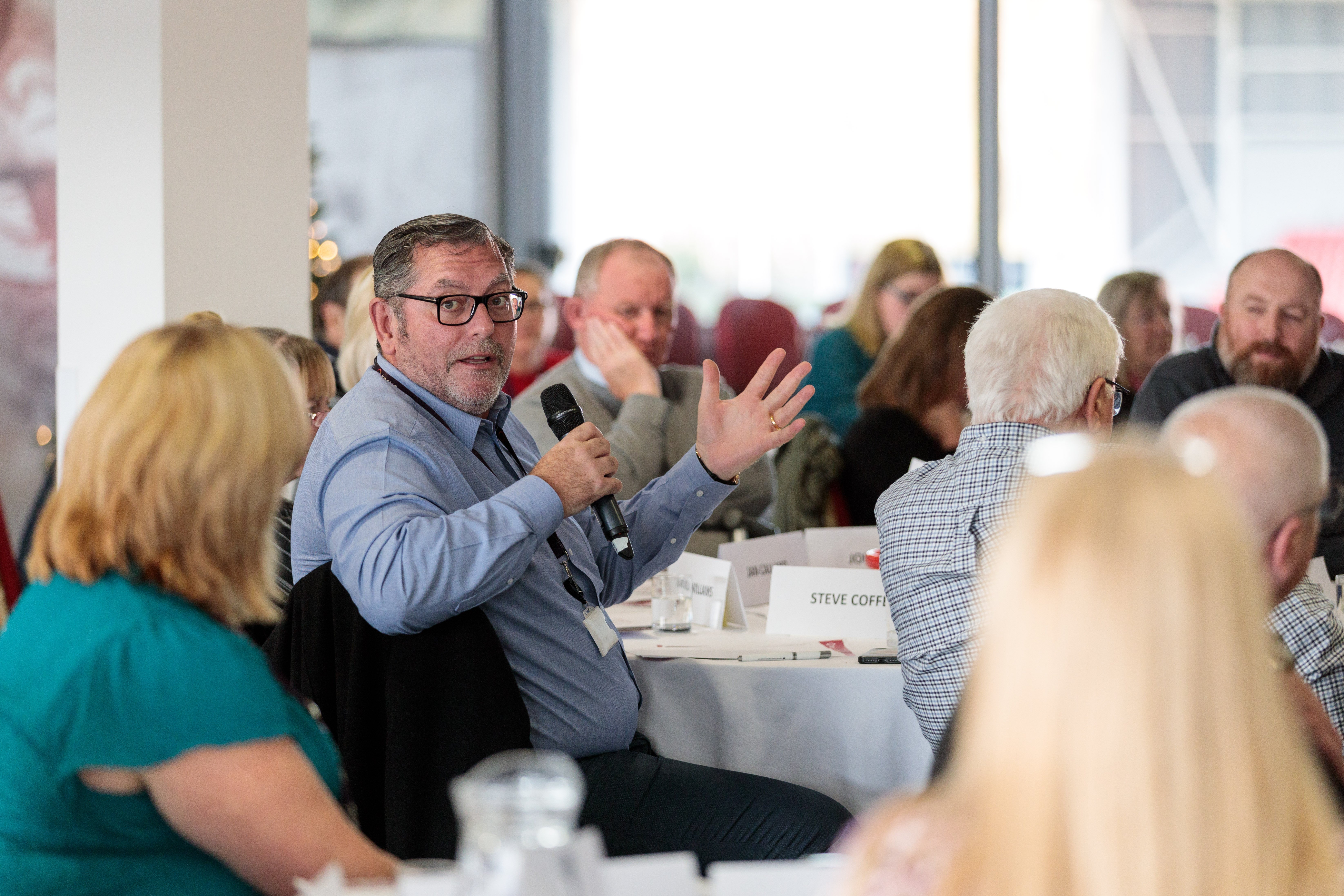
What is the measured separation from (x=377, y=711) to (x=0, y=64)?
4821 millimetres

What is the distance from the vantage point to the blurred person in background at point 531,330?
488 centimetres

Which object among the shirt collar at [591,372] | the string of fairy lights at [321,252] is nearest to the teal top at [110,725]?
the shirt collar at [591,372]

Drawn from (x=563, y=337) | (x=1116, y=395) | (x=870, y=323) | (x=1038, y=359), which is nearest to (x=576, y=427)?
(x=1038, y=359)

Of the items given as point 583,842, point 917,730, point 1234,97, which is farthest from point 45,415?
point 1234,97

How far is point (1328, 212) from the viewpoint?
7367 millimetres

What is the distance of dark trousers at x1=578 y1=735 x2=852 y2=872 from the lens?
6.84 ft

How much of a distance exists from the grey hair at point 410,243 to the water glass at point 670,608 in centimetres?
79

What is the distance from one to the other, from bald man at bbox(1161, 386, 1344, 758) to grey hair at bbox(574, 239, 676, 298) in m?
2.39

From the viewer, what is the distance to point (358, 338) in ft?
10.8

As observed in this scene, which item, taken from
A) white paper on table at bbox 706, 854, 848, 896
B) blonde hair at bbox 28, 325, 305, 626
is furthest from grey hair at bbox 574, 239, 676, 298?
white paper on table at bbox 706, 854, 848, 896

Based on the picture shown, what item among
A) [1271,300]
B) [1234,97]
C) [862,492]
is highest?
[1234,97]

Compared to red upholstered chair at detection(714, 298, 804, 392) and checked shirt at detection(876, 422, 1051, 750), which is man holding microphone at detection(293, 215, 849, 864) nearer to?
checked shirt at detection(876, 422, 1051, 750)

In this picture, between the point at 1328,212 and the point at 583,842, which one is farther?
the point at 1328,212

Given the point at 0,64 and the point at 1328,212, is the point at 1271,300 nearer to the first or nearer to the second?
the point at 1328,212
